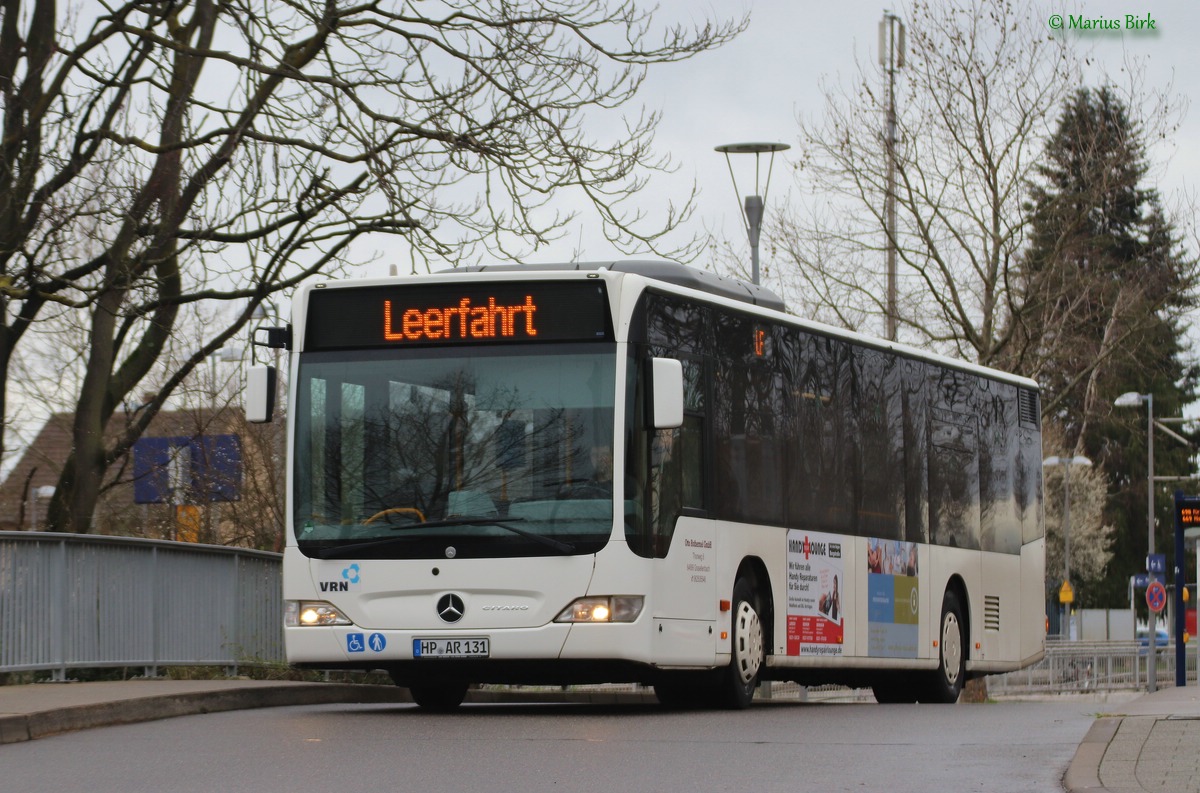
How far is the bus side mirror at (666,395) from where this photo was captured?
14094 millimetres

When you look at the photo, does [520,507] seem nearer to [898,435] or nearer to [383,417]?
[383,417]

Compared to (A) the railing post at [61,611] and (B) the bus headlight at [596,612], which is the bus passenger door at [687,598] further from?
(A) the railing post at [61,611]

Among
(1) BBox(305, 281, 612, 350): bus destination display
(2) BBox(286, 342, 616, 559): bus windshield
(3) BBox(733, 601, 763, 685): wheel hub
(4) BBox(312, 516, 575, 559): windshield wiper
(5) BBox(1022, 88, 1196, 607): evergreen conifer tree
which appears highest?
(5) BBox(1022, 88, 1196, 607): evergreen conifer tree

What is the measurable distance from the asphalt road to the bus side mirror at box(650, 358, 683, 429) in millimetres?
2001

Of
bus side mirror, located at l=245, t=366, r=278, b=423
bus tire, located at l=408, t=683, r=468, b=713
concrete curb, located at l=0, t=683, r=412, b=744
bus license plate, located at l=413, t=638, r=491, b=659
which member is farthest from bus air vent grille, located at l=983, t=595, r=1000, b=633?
bus side mirror, located at l=245, t=366, r=278, b=423

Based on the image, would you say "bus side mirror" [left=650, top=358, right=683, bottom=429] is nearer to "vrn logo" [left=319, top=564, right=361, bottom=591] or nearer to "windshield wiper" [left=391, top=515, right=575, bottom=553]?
"windshield wiper" [left=391, top=515, right=575, bottom=553]

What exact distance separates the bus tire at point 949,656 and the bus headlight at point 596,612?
21.7 ft

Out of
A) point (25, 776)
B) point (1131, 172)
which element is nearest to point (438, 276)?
point (25, 776)

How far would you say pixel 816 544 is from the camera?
1720 cm

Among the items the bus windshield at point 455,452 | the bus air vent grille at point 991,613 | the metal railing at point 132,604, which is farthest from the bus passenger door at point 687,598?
the bus air vent grille at point 991,613

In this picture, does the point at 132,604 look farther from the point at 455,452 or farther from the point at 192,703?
the point at 455,452

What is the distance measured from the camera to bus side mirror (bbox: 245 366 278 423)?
1480cm

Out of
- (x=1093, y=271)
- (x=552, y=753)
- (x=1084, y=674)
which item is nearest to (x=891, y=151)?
(x=1093, y=271)

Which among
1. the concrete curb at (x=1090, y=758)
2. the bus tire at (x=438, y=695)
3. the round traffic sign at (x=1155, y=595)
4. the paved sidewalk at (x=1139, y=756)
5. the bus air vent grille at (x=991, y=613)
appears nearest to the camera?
the paved sidewalk at (x=1139, y=756)
